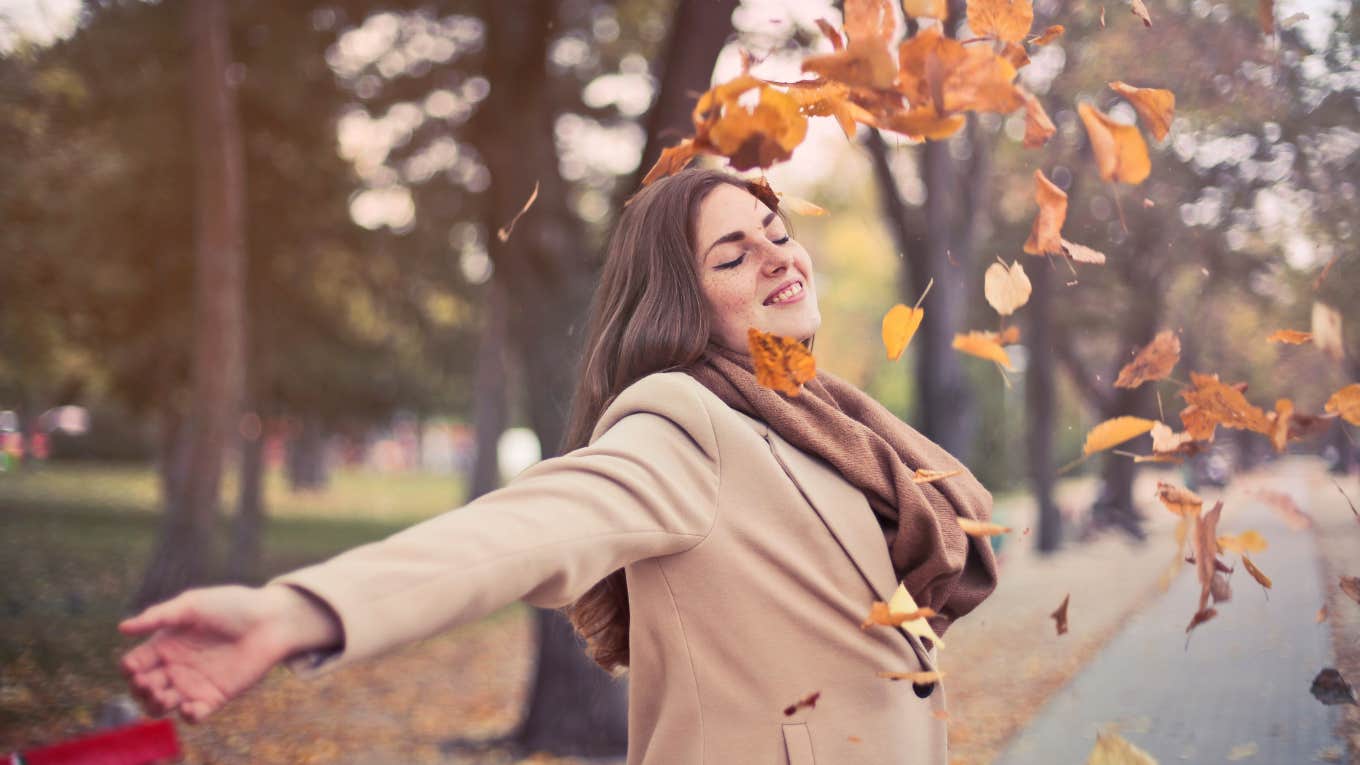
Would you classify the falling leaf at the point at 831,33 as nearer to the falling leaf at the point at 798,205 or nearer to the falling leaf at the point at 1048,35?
the falling leaf at the point at 1048,35

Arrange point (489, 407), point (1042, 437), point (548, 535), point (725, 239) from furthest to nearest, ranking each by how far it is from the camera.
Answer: point (489, 407)
point (1042, 437)
point (725, 239)
point (548, 535)

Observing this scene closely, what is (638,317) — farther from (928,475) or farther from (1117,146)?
(1117,146)

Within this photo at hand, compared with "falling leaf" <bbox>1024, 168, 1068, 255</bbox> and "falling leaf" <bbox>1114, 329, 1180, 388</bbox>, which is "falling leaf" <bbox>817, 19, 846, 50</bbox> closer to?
"falling leaf" <bbox>1024, 168, 1068, 255</bbox>

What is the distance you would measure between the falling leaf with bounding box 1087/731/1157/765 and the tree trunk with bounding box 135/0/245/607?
11742mm

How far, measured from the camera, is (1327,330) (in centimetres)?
214

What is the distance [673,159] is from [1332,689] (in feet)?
5.44

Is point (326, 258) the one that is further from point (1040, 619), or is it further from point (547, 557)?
point (547, 557)

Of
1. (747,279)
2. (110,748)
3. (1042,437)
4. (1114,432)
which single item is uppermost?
(747,279)

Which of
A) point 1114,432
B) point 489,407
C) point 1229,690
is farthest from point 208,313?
point 1114,432

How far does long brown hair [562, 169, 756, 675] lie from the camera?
2.22 m

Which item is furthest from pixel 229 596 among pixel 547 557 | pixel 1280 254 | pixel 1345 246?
pixel 1280 254

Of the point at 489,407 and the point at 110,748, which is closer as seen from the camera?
the point at 110,748

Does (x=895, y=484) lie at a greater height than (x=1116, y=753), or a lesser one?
greater

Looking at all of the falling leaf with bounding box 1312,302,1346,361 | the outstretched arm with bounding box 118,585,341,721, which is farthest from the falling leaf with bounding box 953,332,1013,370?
the outstretched arm with bounding box 118,585,341,721
